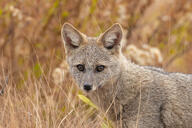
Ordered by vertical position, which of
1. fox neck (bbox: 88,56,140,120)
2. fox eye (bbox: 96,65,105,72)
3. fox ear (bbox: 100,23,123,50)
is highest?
fox ear (bbox: 100,23,123,50)

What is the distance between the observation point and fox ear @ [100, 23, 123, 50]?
507cm

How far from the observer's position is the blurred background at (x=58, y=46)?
5.18 m

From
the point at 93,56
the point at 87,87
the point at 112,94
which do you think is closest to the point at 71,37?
the point at 93,56

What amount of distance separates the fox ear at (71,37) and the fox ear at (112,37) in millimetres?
314

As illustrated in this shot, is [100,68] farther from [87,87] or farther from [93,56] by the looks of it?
[87,87]

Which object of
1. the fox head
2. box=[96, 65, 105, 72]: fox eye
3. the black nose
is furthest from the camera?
box=[96, 65, 105, 72]: fox eye

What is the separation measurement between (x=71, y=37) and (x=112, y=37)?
0.55 metres

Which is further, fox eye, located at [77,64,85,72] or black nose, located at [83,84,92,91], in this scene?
fox eye, located at [77,64,85,72]

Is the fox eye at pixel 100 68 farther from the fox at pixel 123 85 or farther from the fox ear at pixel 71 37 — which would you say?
the fox ear at pixel 71 37

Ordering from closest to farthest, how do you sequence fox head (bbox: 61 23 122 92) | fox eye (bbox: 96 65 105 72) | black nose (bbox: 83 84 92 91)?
black nose (bbox: 83 84 92 91)
fox head (bbox: 61 23 122 92)
fox eye (bbox: 96 65 105 72)

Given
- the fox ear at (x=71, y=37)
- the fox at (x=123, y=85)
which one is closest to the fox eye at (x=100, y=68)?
the fox at (x=123, y=85)

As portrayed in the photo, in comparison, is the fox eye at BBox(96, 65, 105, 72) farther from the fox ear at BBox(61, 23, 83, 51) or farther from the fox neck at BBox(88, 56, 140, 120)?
the fox ear at BBox(61, 23, 83, 51)

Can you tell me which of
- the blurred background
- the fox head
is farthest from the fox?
the blurred background

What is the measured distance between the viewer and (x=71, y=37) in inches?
210
